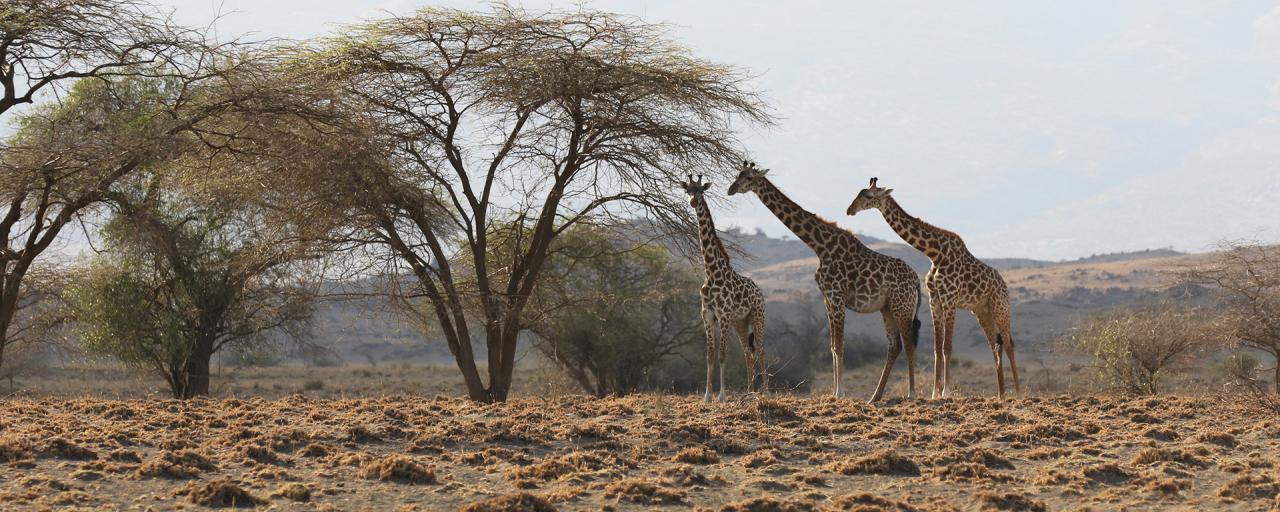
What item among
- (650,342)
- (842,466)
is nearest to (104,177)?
(842,466)

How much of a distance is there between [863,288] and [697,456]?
426 centimetres

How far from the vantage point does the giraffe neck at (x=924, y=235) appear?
16203 millimetres

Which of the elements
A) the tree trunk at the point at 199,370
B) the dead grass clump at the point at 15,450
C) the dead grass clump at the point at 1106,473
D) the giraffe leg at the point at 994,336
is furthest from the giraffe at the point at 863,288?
the tree trunk at the point at 199,370

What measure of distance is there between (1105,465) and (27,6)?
44.5 ft

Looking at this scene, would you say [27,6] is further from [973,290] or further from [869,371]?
[869,371]

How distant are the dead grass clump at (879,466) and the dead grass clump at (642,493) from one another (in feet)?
6.19

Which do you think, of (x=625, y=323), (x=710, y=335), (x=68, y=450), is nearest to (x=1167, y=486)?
(x=710, y=335)

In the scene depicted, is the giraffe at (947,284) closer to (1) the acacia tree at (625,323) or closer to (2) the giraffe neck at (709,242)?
(2) the giraffe neck at (709,242)

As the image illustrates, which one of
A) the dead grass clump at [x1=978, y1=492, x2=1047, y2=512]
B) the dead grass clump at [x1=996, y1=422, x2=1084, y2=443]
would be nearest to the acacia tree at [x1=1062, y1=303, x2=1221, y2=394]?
the dead grass clump at [x1=996, y1=422, x2=1084, y2=443]

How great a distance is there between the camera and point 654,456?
12977 mm

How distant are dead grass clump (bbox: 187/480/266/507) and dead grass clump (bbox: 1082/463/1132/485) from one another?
7.60 meters

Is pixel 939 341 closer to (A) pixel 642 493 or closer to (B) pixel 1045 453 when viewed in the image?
(B) pixel 1045 453

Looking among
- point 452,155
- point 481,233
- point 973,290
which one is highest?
point 452,155

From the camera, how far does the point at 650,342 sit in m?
31.5
